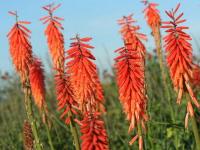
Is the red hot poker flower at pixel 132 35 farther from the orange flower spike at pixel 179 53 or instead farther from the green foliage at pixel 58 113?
the green foliage at pixel 58 113

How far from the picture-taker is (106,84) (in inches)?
714

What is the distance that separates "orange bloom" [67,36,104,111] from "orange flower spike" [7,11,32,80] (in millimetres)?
1293

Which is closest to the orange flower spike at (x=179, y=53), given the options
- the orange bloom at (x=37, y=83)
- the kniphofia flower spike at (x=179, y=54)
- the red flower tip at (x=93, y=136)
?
the kniphofia flower spike at (x=179, y=54)

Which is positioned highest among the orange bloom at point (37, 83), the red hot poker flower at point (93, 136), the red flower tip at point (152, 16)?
the red flower tip at point (152, 16)

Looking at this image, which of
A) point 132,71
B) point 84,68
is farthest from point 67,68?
point 132,71

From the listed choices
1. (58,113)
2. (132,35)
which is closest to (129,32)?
(132,35)

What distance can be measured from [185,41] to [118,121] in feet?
27.6

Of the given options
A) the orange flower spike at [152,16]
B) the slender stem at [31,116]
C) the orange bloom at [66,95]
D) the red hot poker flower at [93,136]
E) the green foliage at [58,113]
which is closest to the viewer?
the red hot poker flower at [93,136]

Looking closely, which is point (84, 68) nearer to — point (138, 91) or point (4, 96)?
point (138, 91)

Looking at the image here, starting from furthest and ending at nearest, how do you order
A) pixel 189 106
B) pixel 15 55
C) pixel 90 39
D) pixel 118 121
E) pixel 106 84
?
pixel 106 84, pixel 118 121, pixel 15 55, pixel 90 39, pixel 189 106

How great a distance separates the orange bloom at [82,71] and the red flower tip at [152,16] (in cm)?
309

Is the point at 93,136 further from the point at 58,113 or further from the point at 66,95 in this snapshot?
the point at 58,113

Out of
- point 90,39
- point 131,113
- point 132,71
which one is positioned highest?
point 90,39

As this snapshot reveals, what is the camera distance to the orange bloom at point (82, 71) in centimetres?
449
